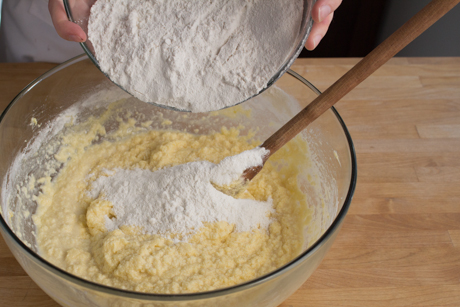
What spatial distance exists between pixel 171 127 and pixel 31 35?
80 centimetres

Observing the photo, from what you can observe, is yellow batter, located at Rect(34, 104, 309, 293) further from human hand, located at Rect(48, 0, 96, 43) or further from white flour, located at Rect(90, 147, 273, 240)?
human hand, located at Rect(48, 0, 96, 43)

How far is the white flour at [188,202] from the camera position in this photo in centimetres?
125

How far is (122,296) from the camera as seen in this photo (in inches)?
32.8

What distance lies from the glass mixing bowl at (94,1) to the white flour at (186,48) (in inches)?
0.9

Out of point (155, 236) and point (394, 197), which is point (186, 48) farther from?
point (394, 197)

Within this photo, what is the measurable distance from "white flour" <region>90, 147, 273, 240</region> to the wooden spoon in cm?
7

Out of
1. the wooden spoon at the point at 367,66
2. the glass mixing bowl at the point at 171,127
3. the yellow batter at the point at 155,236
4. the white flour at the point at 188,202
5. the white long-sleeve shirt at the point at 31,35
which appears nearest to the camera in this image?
the glass mixing bowl at the point at 171,127

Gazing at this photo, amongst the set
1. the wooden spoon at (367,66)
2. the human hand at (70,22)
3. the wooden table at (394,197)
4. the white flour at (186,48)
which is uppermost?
the human hand at (70,22)

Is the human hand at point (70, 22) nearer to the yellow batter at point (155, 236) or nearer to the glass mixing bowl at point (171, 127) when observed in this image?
the glass mixing bowl at point (171, 127)

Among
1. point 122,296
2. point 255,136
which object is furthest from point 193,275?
point 255,136

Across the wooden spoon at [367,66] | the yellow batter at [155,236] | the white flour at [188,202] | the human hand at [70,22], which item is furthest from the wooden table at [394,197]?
the human hand at [70,22]

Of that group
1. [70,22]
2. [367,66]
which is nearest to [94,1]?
[70,22]

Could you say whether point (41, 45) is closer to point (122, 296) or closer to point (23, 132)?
point (23, 132)

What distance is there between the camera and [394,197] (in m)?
1.49
